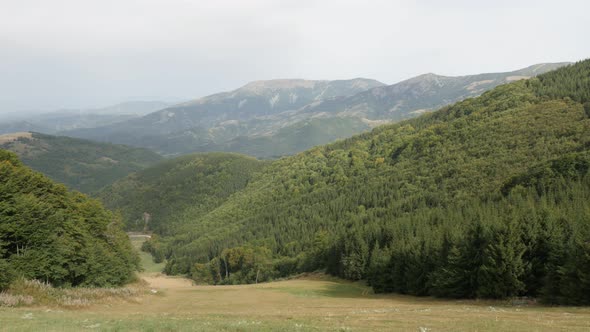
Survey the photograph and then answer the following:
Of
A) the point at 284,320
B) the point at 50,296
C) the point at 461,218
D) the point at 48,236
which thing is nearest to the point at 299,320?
the point at 284,320

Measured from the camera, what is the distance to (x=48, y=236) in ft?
153

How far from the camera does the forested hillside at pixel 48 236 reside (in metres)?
42.4

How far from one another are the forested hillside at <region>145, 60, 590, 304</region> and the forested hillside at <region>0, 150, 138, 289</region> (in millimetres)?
42554

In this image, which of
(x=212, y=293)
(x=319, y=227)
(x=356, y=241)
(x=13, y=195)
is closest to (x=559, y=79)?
(x=319, y=227)

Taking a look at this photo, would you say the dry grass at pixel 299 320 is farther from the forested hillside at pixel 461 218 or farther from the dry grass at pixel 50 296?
the forested hillside at pixel 461 218

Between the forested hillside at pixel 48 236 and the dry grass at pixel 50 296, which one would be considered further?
the forested hillside at pixel 48 236

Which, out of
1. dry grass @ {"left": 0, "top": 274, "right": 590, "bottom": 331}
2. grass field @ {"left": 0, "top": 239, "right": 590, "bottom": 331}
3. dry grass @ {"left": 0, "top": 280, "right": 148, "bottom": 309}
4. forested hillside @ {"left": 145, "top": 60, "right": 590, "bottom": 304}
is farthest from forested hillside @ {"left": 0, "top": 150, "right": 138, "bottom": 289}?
forested hillside @ {"left": 145, "top": 60, "right": 590, "bottom": 304}

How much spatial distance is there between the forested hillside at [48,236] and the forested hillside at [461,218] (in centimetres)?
4255

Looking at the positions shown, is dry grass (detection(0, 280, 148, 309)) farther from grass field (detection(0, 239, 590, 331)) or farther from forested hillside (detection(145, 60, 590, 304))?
forested hillside (detection(145, 60, 590, 304))

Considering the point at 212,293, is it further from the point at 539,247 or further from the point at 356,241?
the point at 539,247

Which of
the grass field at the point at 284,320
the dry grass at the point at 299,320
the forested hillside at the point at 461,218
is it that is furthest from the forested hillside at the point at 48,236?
the forested hillside at the point at 461,218

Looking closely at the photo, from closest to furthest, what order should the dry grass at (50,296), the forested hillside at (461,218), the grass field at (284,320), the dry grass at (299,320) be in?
the grass field at (284,320)
the dry grass at (299,320)
the dry grass at (50,296)
the forested hillside at (461,218)

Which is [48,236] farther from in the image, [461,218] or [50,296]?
[461,218]

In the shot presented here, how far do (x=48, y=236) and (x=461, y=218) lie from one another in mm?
67119
